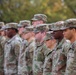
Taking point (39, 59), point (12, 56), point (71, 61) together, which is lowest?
point (71, 61)

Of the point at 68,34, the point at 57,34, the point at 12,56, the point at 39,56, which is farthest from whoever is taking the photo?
the point at 12,56

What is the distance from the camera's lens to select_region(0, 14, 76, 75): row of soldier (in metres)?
9.30

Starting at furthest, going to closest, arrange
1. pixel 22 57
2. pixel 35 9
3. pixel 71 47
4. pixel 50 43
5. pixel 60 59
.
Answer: pixel 35 9, pixel 22 57, pixel 50 43, pixel 60 59, pixel 71 47

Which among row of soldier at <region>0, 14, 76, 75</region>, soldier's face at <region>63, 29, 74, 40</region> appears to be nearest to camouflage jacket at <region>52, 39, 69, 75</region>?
row of soldier at <region>0, 14, 76, 75</region>

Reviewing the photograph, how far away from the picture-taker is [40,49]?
10797mm

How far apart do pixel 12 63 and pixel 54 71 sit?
3.26 m

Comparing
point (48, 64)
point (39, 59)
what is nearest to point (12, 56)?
point (39, 59)

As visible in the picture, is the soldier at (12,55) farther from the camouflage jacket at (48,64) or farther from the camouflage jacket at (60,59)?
the camouflage jacket at (60,59)

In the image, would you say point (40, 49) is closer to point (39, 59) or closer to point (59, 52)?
point (39, 59)

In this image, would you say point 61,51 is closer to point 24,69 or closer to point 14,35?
point 24,69

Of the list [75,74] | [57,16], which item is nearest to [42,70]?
[75,74]

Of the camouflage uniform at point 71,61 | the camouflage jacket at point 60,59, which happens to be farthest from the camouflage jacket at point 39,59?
the camouflage uniform at point 71,61

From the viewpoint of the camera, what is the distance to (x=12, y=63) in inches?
501

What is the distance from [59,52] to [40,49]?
4.40ft
